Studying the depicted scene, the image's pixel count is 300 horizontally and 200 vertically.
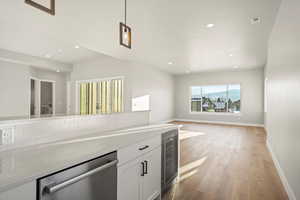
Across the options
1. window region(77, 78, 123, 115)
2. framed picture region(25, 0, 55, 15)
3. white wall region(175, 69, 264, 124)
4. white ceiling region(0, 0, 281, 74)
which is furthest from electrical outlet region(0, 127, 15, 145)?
white wall region(175, 69, 264, 124)

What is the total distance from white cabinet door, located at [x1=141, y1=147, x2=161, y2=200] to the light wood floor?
0.35m

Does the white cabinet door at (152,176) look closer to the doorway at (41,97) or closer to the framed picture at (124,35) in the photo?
the framed picture at (124,35)

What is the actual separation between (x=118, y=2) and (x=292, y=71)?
8.74ft

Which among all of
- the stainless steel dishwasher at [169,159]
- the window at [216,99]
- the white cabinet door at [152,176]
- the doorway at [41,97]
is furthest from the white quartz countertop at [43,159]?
the window at [216,99]

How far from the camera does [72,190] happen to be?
882 millimetres

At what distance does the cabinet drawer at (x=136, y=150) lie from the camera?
1.23 metres

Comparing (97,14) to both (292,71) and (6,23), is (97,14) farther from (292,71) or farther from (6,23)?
(292,71)

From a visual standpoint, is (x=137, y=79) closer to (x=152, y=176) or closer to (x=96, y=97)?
(x=96, y=97)

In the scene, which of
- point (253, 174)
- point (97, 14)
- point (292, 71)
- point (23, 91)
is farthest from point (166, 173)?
point (97, 14)

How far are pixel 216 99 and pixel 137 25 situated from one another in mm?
6688

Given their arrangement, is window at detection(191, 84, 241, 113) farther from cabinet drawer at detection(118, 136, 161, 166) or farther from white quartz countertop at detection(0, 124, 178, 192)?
white quartz countertop at detection(0, 124, 178, 192)

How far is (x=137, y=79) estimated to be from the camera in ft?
20.3

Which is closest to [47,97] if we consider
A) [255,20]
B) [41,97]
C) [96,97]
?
[41,97]

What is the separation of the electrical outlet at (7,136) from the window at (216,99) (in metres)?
8.53
